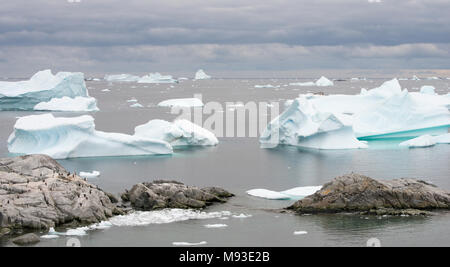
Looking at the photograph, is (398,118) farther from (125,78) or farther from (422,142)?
(125,78)

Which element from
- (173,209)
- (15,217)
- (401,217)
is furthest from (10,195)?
(401,217)

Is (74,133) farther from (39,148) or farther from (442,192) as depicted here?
(442,192)

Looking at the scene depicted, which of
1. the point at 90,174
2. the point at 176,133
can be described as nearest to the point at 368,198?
the point at 90,174

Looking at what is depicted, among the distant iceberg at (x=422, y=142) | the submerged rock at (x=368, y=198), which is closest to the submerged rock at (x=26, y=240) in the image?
the submerged rock at (x=368, y=198)

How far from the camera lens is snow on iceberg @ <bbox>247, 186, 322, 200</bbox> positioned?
1688cm

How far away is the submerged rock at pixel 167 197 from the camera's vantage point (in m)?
15.3

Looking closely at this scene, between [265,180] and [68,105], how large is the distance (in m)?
30.4

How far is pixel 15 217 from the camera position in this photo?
43.2 feet

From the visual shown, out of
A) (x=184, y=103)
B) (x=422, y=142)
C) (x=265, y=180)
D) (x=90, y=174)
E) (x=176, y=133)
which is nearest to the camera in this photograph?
(x=265, y=180)

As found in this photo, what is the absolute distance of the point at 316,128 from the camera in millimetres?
27359

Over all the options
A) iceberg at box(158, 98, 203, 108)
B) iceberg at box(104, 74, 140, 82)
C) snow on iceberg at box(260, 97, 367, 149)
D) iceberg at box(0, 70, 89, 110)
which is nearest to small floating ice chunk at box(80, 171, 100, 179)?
snow on iceberg at box(260, 97, 367, 149)

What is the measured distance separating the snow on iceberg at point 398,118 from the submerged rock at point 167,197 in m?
16.4

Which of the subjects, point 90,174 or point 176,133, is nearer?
point 90,174

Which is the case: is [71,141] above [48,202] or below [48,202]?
below
